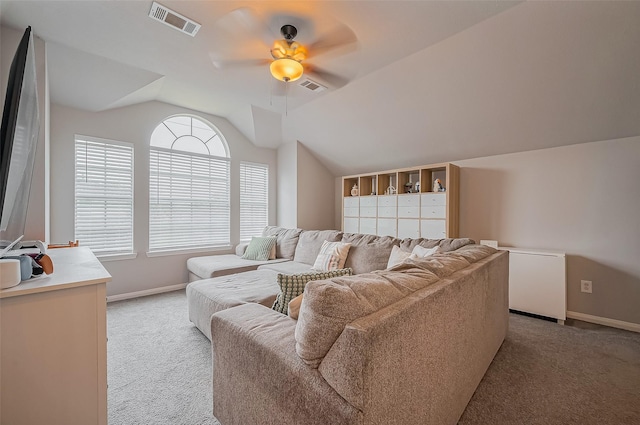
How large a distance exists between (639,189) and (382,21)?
310 cm

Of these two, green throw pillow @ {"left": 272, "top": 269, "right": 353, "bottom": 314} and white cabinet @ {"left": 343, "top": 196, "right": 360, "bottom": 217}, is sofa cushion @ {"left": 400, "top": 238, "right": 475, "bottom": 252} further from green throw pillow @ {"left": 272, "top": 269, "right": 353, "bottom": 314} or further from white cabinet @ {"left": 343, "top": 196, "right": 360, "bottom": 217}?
white cabinet @ {"left": 343, "top": 196, "right": 360, "bottom": 217}

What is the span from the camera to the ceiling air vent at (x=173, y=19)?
6.84ft

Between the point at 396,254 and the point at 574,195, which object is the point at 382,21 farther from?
Answer: the point at 574,195

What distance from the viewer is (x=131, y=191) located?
3789 millimetres

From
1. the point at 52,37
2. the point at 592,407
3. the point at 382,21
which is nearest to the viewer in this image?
→ the point at 592,407

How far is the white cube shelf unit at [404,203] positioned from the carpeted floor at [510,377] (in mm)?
1504

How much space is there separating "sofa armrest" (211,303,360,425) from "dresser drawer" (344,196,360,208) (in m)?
3.48

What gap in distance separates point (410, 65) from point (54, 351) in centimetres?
355

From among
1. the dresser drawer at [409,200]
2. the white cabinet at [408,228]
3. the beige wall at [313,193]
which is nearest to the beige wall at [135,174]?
the beige wall at [313,193]

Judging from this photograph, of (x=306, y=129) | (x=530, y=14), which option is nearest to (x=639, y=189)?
(x=530, y=14)

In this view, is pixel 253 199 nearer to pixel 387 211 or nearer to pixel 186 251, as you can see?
pixel 186 251

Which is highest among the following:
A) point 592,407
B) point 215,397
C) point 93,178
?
point 93,178

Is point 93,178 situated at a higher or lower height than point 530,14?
lower

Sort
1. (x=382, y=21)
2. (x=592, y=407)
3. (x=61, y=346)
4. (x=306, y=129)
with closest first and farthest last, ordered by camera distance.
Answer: (x=61, y=346) → (x=592, y=407) → (x=382, y=21) → (x=306, y=129)
